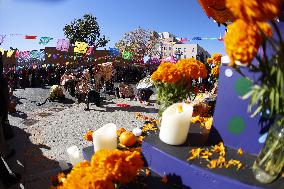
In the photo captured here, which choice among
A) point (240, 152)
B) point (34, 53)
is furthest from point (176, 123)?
point (34, 53)

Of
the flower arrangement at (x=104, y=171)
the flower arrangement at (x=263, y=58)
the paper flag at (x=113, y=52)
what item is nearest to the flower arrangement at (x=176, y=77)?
the flower arrangement at (x=104, y=171)

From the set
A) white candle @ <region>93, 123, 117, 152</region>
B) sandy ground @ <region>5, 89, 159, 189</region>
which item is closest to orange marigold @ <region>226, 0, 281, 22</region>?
white candle @ <region>93, 123, 117, 152</region>

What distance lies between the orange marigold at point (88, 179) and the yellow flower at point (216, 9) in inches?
97.9

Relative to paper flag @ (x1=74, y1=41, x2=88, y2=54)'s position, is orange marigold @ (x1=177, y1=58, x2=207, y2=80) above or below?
below

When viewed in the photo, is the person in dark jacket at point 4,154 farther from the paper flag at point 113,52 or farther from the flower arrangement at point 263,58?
the paper flag at point 113,52

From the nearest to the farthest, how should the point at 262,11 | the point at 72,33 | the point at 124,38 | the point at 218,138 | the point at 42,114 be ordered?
the point at 262,11 → the point at 218,138 → the point at 42,114 → the point at 72,33 → the point at 124,38

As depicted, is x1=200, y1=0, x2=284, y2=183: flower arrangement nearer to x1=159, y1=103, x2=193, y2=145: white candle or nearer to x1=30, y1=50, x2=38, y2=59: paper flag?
x1=159, y1=103, x2=193, y2=145: white candle

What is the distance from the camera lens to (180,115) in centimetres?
251

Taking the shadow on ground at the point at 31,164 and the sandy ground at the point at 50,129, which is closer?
the shadow on ground at the point at 31,164

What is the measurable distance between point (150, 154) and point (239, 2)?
175cm

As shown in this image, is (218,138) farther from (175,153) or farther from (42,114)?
(42,114)

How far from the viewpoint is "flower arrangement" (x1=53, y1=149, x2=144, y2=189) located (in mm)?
1858

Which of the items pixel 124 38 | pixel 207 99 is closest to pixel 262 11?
pixel 207 99

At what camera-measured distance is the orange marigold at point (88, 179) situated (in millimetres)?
1843
